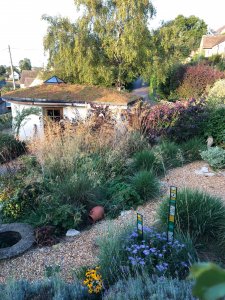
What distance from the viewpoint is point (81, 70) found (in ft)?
50.8

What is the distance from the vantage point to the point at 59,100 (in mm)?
12219

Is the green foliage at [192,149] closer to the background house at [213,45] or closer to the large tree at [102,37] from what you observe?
the large tree at [102,37]

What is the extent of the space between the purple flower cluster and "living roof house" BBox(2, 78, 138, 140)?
950cm

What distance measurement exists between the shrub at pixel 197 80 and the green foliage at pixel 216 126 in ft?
26.8

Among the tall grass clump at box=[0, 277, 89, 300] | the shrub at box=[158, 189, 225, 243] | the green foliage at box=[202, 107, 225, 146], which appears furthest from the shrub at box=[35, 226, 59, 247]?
the green foliage at box=[202, 107, 225, 146]

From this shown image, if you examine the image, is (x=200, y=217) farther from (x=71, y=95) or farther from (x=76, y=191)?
(x=71, y=95)

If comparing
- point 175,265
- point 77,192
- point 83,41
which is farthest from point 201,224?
point 83,41

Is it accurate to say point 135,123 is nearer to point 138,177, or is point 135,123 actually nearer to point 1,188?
point 138,177

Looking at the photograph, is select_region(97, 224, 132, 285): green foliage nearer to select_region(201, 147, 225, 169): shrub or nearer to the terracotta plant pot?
the terracotta plant pot

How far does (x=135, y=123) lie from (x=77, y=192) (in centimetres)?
299

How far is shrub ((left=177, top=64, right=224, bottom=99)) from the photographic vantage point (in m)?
14.6

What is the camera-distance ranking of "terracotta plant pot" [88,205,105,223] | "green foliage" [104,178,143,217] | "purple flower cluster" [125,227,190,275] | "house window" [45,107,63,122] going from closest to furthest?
"purple flower cluster" [125,227,190,275], "terracotta plant pot" [88,205,105,223], "green foliage" [104,178,143,217], "house window" [45,107,63,122]

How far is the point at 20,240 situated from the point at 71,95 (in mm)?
10449

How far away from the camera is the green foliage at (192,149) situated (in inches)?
226
